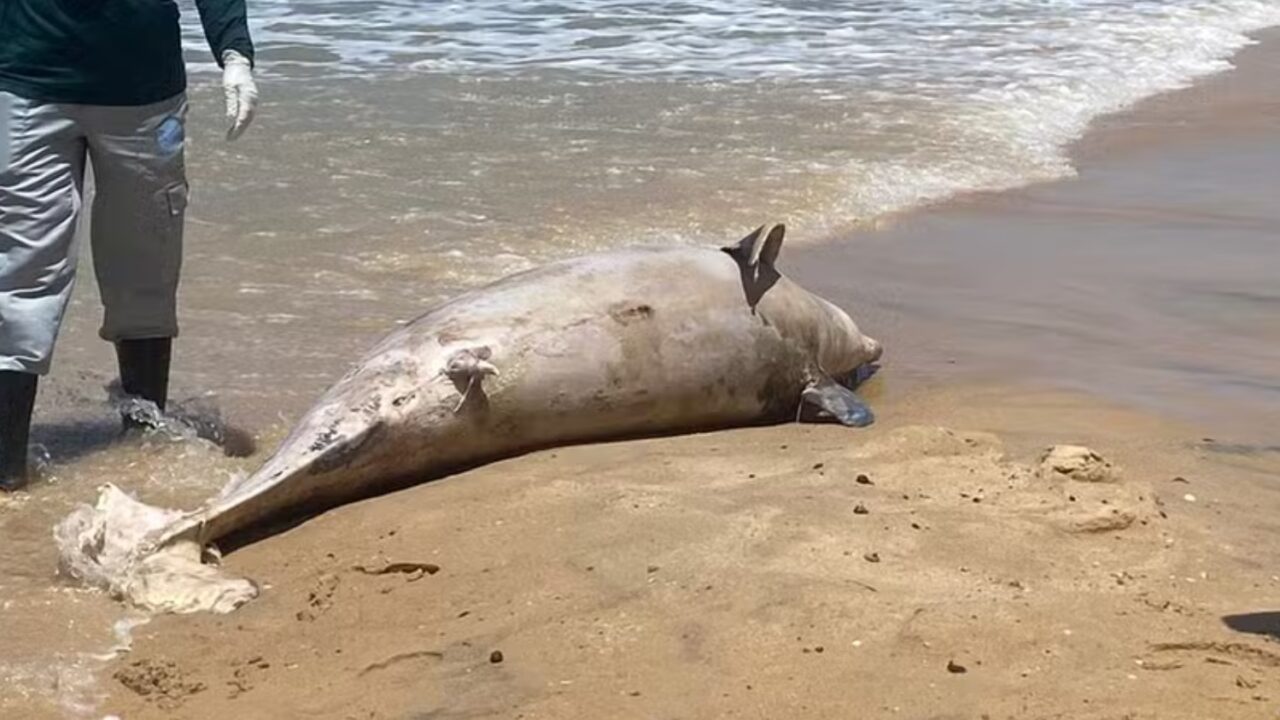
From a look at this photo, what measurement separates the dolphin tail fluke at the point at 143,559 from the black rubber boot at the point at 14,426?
63 cm

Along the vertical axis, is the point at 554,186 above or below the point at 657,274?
below

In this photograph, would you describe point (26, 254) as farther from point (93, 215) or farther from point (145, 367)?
point (145, 367)

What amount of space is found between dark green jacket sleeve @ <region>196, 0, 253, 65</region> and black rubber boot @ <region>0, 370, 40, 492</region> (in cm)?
112

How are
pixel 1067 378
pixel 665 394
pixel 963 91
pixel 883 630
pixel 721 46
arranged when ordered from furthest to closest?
pixel 721 46
pixel 963 91
pixel 1067 378
pixel 665 394
pixel 883 630

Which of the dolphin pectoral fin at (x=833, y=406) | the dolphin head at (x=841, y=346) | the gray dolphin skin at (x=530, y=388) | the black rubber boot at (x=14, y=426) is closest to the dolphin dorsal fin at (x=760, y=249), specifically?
the gray dolphin skin at (x=530, y=388)

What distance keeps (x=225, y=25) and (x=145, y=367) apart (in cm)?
105

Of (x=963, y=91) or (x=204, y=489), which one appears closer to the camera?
(x=204, y=489)

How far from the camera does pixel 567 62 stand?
1239 cm

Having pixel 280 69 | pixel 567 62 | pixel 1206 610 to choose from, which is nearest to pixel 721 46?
pixel 567 62

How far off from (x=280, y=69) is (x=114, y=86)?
667cm

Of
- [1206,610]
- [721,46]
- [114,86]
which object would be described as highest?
[114,86]

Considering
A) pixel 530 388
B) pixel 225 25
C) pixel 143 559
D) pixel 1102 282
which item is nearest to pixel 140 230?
pixel 225 25

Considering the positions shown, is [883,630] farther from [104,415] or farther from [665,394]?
[104,415]

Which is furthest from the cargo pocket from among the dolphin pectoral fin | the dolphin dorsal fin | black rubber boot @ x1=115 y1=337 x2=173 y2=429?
the dolphin pectoral fin
